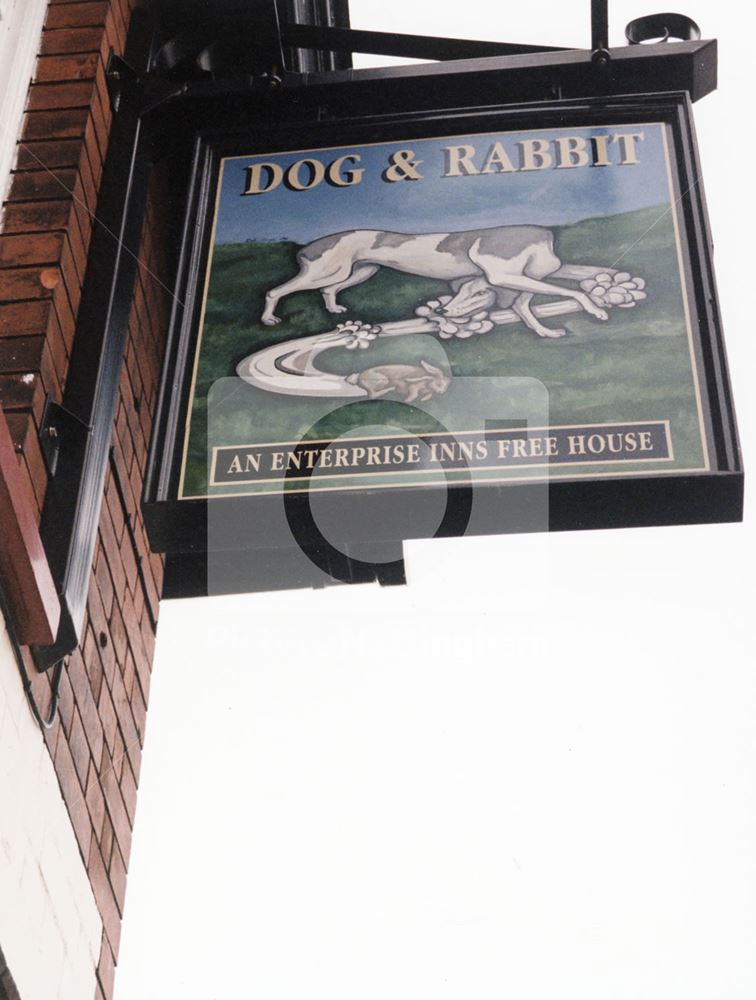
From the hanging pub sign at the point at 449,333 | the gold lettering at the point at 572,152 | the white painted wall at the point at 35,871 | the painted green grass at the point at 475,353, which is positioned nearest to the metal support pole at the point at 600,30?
the hanging pub sign at the point at 449,333

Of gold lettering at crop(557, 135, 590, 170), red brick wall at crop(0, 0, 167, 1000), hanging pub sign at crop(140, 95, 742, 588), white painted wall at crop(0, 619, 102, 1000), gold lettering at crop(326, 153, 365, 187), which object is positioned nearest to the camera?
white painted wall at crop(0, 619, 102, 1000)

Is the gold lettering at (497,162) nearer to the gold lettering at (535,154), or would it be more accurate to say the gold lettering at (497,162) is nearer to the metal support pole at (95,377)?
the gold lettering at (535,154)

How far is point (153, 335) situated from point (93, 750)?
56.1 inches

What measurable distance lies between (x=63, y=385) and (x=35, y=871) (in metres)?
1.21

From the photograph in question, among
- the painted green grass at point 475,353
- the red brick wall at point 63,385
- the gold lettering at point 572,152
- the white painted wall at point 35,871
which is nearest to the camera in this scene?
the white painted wall at point 35,871

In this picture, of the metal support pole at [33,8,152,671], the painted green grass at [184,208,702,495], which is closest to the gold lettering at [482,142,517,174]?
Result: the painted green grass at [184,208,702,495]

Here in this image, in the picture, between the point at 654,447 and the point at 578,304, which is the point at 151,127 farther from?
the point at 654,447

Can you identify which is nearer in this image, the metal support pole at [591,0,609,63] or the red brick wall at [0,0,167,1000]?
the red brick wall at [0,0,167,1000]

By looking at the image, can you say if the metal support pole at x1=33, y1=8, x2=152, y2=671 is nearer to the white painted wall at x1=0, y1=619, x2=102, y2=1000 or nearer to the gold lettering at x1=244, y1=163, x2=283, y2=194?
the white painted wall at x1=0, y1=619, x2=102, y2=1000

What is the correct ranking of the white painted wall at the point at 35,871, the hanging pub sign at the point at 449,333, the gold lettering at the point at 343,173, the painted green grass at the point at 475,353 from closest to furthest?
the white painted wall at the point at 35,871, the hanging pub sign at the point at 449,333, the painted green grass at the point at 475,353, the gold lettering at the point at 343,173

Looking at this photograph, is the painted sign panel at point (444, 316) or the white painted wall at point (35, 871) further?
the painted sign panel at point (444, 316)

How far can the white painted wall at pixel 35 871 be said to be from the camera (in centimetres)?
284

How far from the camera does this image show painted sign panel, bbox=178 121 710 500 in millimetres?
3145

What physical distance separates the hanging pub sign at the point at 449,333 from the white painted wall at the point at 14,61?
0.51 metres
